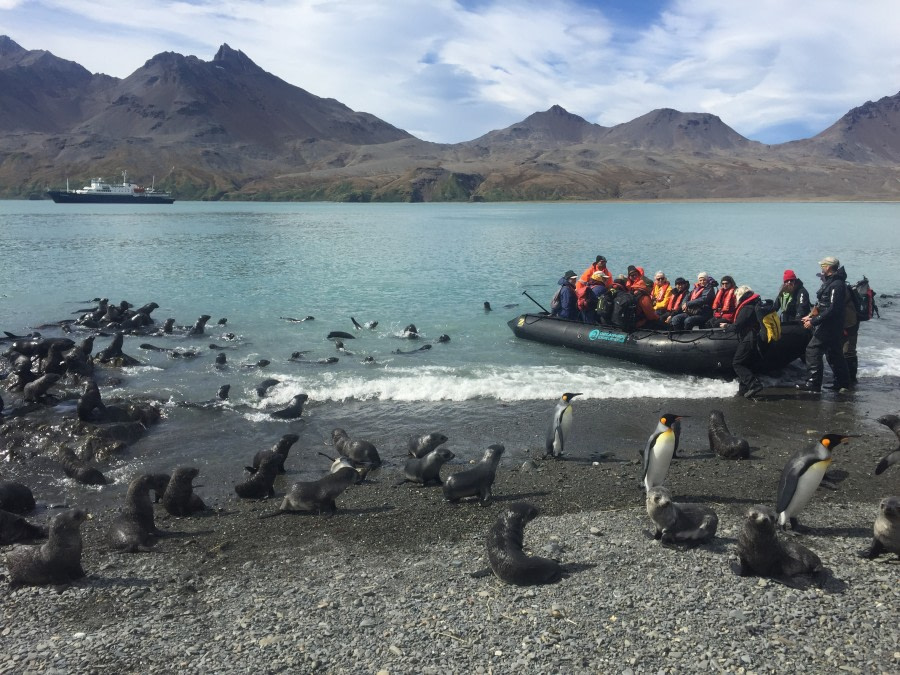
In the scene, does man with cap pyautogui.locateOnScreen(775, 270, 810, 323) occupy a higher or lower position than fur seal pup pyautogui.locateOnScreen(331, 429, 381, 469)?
higher

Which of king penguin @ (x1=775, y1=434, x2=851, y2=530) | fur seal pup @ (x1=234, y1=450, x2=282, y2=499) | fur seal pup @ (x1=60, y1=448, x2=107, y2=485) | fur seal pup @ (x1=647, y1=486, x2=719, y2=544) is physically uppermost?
king penguin @ (x1=775, y1=434, x2=851, y2=530)

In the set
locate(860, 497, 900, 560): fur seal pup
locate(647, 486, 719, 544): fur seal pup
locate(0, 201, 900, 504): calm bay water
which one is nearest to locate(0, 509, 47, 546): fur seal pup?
locate(0, 201, 900, 504): calm bay water

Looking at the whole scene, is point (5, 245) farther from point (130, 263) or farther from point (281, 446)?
point (281, 446)

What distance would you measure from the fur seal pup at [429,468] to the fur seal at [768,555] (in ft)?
13.3

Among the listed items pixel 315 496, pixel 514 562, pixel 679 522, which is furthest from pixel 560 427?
pixel 514 562

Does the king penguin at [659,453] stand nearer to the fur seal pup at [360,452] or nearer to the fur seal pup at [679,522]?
the fur seal pup at [679,522]

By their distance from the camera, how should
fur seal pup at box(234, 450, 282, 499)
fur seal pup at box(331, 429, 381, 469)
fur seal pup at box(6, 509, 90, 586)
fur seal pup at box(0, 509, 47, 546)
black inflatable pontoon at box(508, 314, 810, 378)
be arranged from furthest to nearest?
black inflatable pontoon at box(508, 314, 810, 378)
fur seal pup at box(331, 429, 381, 469)
fur seal pup at box(234, 450, 282, 499)
fur seal pup at box(0, 509, 47, 546)
fur seal pup at box(6, 509, 90, 586)

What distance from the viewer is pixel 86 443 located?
10.4 m

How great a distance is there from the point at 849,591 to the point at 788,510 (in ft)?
4.54

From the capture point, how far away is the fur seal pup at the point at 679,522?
6.48 meters

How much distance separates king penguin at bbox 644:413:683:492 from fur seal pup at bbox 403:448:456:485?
8.63 feet

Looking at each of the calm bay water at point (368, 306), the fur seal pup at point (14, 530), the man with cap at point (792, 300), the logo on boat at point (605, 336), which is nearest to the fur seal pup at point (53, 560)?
the fur seal pup at point (14, 530)

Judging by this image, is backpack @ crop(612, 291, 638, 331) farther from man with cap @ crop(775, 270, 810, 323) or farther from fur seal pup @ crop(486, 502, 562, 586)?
fur seal pup @ crop(486, 502, 562, 586)

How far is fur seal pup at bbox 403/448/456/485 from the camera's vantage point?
8.78 meters
